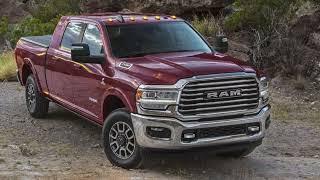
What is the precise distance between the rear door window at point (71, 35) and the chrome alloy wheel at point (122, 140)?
1983 millimetres

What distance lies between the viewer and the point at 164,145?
6.98 m

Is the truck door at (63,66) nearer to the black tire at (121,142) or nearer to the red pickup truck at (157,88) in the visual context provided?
the red pickup truck at (157,88)

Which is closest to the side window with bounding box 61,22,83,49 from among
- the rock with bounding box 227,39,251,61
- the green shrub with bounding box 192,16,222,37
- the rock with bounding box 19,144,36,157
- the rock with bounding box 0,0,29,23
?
the rock with bounding box 19,144,36,157

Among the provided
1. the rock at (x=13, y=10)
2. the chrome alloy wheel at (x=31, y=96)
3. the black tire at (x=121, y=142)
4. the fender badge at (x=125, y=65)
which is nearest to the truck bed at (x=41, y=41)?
the chrome alloy wheel at (x=31, y=96)

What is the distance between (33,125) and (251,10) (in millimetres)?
7317

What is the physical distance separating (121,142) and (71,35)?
246 cm

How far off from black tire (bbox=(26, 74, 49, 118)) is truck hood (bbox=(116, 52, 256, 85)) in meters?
3.14

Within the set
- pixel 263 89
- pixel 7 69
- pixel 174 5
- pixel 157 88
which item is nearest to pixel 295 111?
pixel 263 89

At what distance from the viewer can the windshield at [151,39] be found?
8.23m

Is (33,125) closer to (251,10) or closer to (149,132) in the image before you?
(149,132)

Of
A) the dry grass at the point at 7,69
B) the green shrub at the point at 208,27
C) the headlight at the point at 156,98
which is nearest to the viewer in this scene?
the headlight at the point at 156,98

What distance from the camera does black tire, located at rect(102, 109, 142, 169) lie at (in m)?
7.34

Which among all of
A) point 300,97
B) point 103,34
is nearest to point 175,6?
point 300,97

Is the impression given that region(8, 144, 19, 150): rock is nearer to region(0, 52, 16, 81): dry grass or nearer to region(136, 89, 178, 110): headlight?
region(136, 89, 178, 110): headlight
